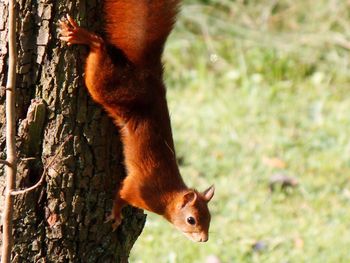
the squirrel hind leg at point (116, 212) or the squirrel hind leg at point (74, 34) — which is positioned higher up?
the squirrel hind leg at point (74, 34)

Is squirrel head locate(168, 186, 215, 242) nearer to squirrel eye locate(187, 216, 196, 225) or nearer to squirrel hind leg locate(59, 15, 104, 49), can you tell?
squirrel eye locate(187, 216, 196, 225)

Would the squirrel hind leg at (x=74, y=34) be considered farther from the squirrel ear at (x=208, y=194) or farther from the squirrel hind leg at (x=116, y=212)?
the squirrel ear at (x=208, y=194)

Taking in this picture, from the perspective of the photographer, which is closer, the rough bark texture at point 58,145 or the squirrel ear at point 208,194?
the rough bark texture at point 58,145

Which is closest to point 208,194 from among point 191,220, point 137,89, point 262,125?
point 191,220

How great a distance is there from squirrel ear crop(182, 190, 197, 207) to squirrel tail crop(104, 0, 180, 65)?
51cm

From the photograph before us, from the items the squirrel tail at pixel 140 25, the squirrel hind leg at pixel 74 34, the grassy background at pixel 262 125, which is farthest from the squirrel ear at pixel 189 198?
the grassy background at pixel 262 125

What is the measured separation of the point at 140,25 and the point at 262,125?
3827 millimetres

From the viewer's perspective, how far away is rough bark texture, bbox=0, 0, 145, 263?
9.48 ft

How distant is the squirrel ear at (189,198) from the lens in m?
3.23

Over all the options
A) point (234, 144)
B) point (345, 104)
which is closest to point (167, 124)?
point (234, 144)

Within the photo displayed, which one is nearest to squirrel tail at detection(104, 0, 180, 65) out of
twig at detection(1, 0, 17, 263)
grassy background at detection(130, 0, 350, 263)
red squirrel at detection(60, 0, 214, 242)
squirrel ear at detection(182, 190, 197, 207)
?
red squirrel at detection(60, 0, 214, 242)

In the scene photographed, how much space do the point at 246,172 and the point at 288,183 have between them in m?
0.32

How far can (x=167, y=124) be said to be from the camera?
10.2 feet

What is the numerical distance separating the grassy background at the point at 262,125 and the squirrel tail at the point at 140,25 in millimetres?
1957
